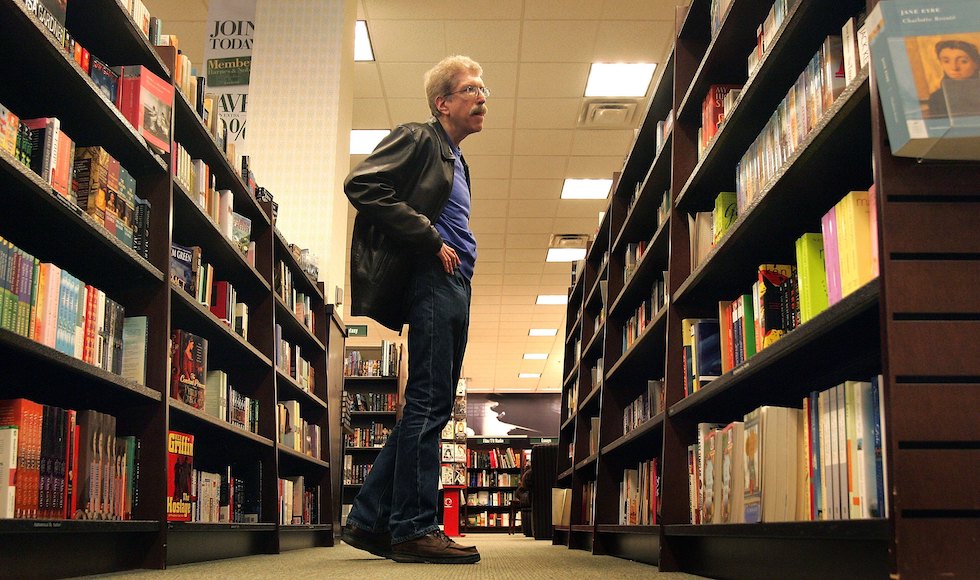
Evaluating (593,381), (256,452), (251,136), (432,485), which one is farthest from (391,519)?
(251,136)

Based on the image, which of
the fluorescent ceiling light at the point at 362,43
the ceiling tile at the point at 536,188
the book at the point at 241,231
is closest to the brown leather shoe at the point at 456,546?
the book at the point at 241,231

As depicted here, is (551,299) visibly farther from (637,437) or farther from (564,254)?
(637,437)

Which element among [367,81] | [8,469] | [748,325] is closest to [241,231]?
[8,469]

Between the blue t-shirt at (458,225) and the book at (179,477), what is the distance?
1.02 m

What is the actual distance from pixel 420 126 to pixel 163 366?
3.46ft

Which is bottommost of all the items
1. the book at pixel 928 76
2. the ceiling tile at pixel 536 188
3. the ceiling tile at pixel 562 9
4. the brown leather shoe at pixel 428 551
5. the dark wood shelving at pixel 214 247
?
the brown leather shoe at pixel 428 551

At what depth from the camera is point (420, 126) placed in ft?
8.96

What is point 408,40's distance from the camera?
5.86 m

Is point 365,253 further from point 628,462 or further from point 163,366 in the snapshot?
point 628,462

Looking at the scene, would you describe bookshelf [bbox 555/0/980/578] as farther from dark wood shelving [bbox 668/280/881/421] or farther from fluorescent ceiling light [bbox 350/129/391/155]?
fluorescent ceiling light [bbox 350/129/391/155]

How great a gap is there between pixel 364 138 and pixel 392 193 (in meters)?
4.89

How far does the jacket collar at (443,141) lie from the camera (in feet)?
8.86

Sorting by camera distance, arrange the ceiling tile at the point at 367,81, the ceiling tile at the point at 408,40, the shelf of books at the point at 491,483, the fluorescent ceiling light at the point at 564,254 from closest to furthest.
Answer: the ceiling tile at the point at 408,40, the ceiling tile at the point at 367,81, the fluorescent ceiling light at the point at 564,254, the shelf of books at the point at 491,483

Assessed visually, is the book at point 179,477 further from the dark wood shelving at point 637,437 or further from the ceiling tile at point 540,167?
the ceiling tile at point 540,167
